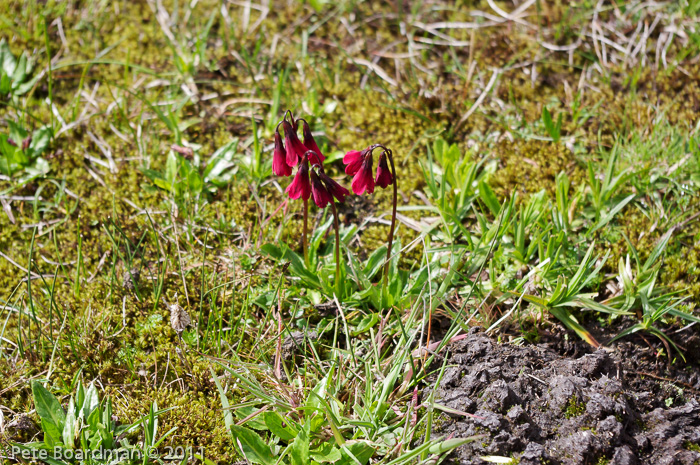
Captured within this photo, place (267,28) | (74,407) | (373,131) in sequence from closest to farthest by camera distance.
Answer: (74,407) → (373,131) → (267,28)

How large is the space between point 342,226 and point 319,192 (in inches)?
36.9

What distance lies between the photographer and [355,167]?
2670mm

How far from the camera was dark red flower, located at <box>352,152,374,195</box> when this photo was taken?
2.57 metres

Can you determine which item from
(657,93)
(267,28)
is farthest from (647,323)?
(267,28)

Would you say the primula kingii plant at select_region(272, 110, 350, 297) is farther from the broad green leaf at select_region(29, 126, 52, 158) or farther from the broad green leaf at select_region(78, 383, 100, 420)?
the broad green leaf at select_region(29, 126, 52, 158)

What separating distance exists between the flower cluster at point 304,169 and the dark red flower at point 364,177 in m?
0.06

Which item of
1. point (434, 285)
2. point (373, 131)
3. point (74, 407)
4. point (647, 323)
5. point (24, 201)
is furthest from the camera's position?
point (373, 131)

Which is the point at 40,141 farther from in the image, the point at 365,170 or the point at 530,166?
the point at 530,166

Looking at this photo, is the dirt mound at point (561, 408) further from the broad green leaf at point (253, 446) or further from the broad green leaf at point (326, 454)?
the broad green leaf at point (253, 446)

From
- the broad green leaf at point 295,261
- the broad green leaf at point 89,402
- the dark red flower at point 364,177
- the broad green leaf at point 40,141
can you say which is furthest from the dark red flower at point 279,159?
the broad green leaf at point 40,141

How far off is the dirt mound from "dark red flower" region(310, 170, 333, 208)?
38.9 inches

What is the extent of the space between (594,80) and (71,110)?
4086 mm

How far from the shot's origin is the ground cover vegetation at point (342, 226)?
2.50 m

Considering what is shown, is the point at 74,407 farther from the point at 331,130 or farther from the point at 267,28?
the point at 267,28
